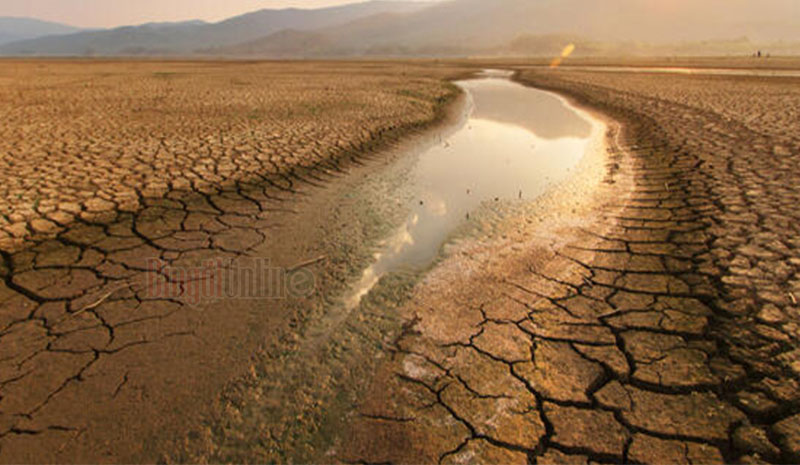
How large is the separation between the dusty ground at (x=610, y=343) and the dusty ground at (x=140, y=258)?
86cm

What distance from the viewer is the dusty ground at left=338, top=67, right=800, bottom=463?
1.55 m

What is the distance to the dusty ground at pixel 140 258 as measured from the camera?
172 cm

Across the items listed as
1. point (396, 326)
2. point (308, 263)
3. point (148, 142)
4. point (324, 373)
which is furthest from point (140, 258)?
point (148, 142)

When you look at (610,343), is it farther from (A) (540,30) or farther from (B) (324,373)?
(A) (540,30)

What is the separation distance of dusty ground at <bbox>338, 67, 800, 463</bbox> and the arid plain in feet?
0.04

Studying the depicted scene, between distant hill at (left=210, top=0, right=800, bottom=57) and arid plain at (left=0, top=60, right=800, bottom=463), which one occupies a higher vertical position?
distant hill at (left=210, top=0, right=800, bottom=57)

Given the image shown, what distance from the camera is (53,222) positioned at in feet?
10.7

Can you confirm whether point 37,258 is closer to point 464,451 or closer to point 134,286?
point 134,286

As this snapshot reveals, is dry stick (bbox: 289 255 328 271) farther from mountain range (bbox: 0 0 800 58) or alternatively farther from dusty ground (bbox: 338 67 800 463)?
mountain range (bbox: 0 0 800 58)

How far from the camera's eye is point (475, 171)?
5.30 metres

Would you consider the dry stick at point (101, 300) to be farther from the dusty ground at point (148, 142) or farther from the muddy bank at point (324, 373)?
the muddy bank at point (324, 373)

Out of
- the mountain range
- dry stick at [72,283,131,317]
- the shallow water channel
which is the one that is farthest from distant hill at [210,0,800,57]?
dry stick at [72,283,131,317]

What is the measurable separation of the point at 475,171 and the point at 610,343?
354 cm

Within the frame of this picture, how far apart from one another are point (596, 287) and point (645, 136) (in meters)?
5.50
